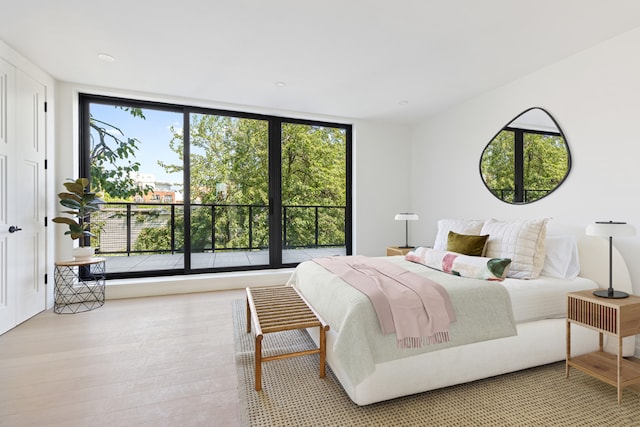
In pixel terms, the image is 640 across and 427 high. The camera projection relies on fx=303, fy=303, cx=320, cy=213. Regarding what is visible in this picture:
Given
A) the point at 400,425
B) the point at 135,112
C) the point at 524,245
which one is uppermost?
the point at 135,112

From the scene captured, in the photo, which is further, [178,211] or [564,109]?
[178,211]

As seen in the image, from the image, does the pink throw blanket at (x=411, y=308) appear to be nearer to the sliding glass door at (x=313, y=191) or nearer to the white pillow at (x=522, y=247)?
the white pillow at (x=522, y=247)

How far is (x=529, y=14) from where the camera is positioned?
2223mm

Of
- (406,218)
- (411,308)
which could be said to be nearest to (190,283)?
(406,218)

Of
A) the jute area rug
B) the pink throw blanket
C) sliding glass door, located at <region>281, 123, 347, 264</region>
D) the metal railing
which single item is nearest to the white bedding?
the jute area rug

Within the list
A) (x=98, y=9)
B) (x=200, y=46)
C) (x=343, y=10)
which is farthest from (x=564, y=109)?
(x=98, y=9)

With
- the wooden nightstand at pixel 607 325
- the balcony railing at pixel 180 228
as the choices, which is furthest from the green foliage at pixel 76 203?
the wooden nightstand at pixel 607 325

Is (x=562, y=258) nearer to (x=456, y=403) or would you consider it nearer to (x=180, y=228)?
(x=456, y=403)

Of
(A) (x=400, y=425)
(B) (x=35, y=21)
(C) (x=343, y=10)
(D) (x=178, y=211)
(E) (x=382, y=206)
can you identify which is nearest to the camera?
(A) (x=400, y=425)

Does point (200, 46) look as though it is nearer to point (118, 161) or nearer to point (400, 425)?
point (118, 161)

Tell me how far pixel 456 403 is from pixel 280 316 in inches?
47.4

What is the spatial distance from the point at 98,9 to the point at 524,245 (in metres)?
3.80

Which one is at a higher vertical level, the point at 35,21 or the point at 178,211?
the point at 35,21

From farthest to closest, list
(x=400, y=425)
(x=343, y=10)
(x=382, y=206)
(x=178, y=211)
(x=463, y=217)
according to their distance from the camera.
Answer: (x=382, y=206), (x=178, y=211), (x=463, y=217), (x=343, y=10), (x=400, y=425)
